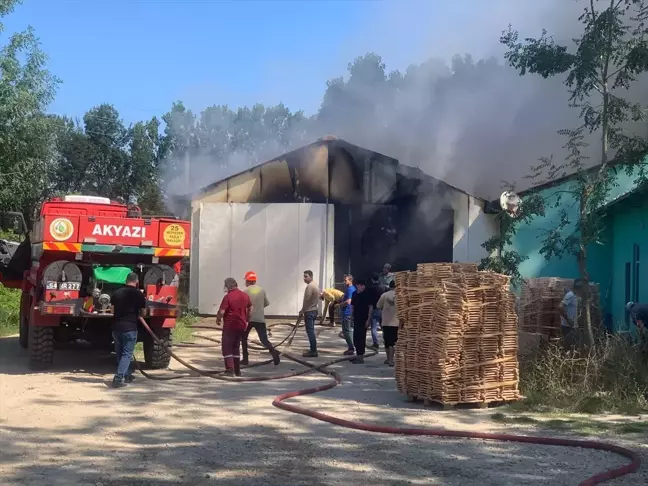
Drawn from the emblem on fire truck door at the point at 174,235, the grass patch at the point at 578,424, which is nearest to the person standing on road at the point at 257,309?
the emblem on fire truck door at the point at 174,235

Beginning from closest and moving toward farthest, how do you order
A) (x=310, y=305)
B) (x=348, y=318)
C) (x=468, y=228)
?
(x=310, y=305) < (x=348, y=318) < (x=468, y=228)

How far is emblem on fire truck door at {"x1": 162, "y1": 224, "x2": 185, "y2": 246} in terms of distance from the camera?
37.8ft

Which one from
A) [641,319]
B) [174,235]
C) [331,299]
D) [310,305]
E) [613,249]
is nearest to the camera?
[641,319]

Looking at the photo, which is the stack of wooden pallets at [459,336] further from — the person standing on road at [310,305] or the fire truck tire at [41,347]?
the fire truck tire at [41,347]

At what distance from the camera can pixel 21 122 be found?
57.3ft

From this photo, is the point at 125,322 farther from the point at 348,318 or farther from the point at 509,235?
the point at 509,235

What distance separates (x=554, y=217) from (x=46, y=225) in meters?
11.5

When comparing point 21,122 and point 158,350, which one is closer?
point 158,350

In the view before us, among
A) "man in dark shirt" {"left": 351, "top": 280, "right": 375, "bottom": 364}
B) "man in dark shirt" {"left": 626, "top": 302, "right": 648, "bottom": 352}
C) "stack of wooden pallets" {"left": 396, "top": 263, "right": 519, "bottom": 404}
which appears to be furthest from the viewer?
"man in dark shirt" {"left": 351, "top": 280, "right": 375, "bottom": 364}

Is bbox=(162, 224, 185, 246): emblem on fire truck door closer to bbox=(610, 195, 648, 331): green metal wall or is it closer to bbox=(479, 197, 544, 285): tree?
bbox=(479, 197, 544, 285): tree

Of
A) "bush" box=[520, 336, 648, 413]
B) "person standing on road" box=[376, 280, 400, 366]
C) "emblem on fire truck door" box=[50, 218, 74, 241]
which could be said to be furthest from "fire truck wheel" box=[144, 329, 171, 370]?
"bush" box=[520, 336, 648, 413]

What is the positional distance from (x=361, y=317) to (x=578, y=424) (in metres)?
5.56

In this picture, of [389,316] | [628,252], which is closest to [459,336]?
[389,316]

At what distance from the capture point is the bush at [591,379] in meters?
8.80
